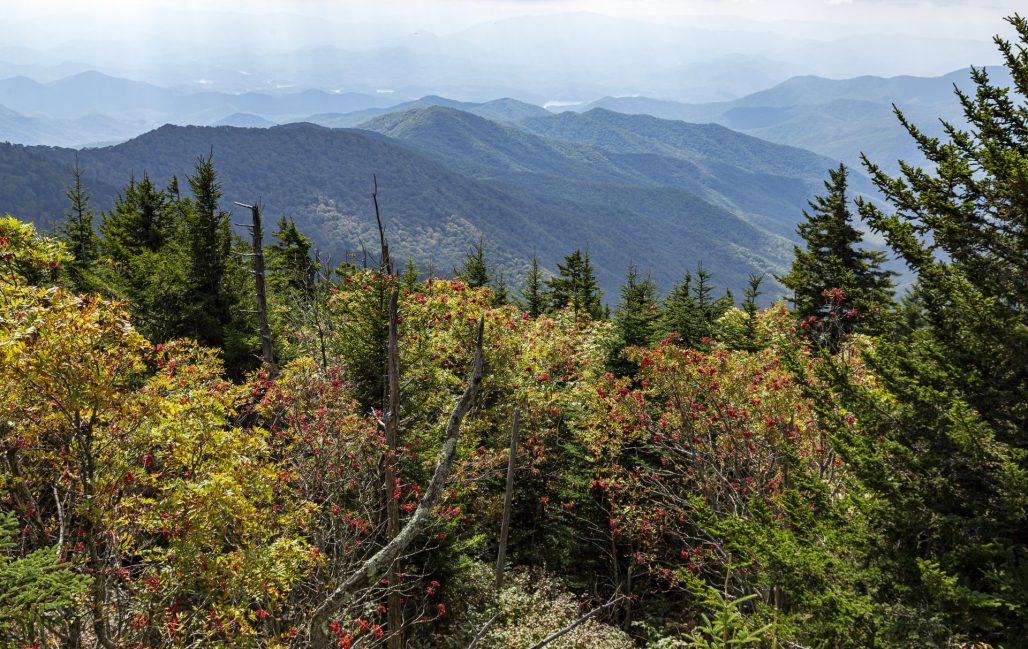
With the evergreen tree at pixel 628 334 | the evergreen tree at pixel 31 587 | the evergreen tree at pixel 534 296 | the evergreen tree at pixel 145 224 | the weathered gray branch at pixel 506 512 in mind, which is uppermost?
the evergreen tree at pixel 145 224

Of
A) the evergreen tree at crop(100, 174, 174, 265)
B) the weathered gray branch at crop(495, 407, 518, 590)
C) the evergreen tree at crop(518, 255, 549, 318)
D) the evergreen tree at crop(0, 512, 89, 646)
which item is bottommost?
the weathered gray branch at crop(495, 407, 518, 590)

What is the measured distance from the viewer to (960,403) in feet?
19.9

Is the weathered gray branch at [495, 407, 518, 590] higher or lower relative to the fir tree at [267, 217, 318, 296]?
lower

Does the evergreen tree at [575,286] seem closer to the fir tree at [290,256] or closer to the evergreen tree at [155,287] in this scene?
the fir tree at [290,256]

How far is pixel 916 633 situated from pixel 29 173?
844 feet

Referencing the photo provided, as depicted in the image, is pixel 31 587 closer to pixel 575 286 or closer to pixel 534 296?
pixel 534 296

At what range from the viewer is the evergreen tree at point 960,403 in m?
5.97

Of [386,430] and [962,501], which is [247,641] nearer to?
[386,430]

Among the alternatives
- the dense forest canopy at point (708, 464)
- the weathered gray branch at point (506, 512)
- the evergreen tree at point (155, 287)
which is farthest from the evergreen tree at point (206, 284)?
the weathered gray branch at point (506, 512)

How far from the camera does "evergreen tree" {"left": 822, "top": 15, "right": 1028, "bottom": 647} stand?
5.97m

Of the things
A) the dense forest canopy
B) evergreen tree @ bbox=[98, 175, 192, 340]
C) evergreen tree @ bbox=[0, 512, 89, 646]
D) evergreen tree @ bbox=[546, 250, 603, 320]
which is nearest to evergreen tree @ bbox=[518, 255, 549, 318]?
evergreen tree @ bbox=[546, 250, 603, 320]

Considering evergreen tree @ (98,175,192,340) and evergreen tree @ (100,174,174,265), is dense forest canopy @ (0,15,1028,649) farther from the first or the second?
evergreen tree @ (100,174,174,265)

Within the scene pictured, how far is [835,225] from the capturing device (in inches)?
1011

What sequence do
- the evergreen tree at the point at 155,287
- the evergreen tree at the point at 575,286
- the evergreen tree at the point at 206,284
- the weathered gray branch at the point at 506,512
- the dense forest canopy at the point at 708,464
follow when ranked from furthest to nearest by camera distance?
the evergreen tree at the point at 575,286 < the evergreen tree at the point at 206,284 < the evergreen tree at the point at 155,287 < the weathered gray branch at the point at 506,512 < the dense forest canopy at the point at 708,464
